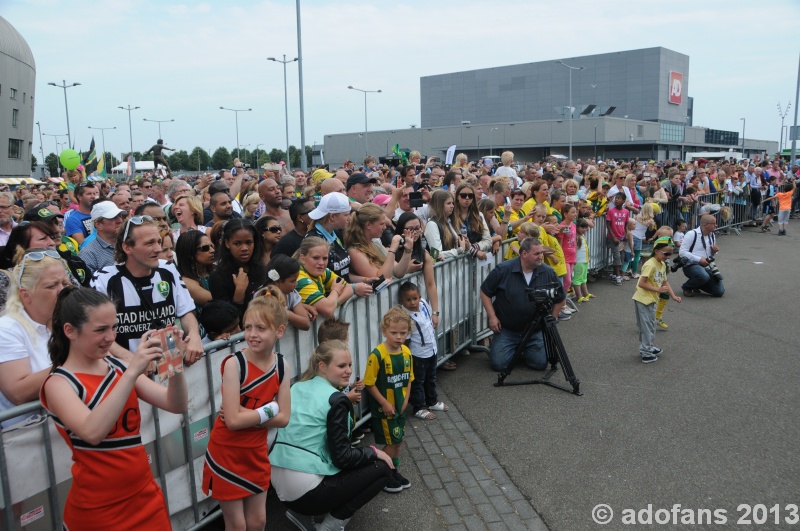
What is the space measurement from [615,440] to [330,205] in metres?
3.15

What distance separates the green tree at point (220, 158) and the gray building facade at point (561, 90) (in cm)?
3497

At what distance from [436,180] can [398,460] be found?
9.39 metres

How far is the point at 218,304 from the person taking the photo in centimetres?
429

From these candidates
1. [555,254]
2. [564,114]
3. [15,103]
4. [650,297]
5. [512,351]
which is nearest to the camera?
[512,351]

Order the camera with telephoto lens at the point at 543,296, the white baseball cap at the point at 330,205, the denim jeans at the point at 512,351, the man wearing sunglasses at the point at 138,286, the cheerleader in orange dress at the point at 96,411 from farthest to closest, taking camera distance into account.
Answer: the denim jeans at the point at 512,351 < the camera with telephoto lens at the point at 543,296 < the white baseball cap at the point at 330,205 < the man wearing sunglasses at the point at 138,286 < the cheerleader in orange dress at the point at 96,411

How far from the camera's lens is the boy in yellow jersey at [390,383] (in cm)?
474

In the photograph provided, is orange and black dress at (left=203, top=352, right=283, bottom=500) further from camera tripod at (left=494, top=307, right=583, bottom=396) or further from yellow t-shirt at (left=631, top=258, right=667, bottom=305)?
yellow t-shirt at (left=631, top=258, right=667, bottom=305)

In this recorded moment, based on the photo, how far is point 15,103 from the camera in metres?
A: 64.0

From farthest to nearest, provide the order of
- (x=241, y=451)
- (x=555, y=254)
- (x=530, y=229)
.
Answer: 1. (x=555, y=254)
2. (x=530, y=229)
3. (x=241, y=451)

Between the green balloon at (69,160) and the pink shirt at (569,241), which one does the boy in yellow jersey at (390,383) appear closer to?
the pink shirt at (569,241)

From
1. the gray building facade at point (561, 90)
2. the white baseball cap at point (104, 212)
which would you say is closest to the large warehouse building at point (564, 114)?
the gray building facade at point (561, 90)

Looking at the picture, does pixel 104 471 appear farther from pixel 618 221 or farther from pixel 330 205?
pixel 618 221

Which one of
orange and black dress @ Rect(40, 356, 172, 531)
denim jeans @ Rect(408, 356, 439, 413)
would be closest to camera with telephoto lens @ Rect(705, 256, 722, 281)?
denim jeans @ Rect(408, 356, 439, 413)

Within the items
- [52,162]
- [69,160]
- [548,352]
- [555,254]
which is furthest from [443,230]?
[52,162]
